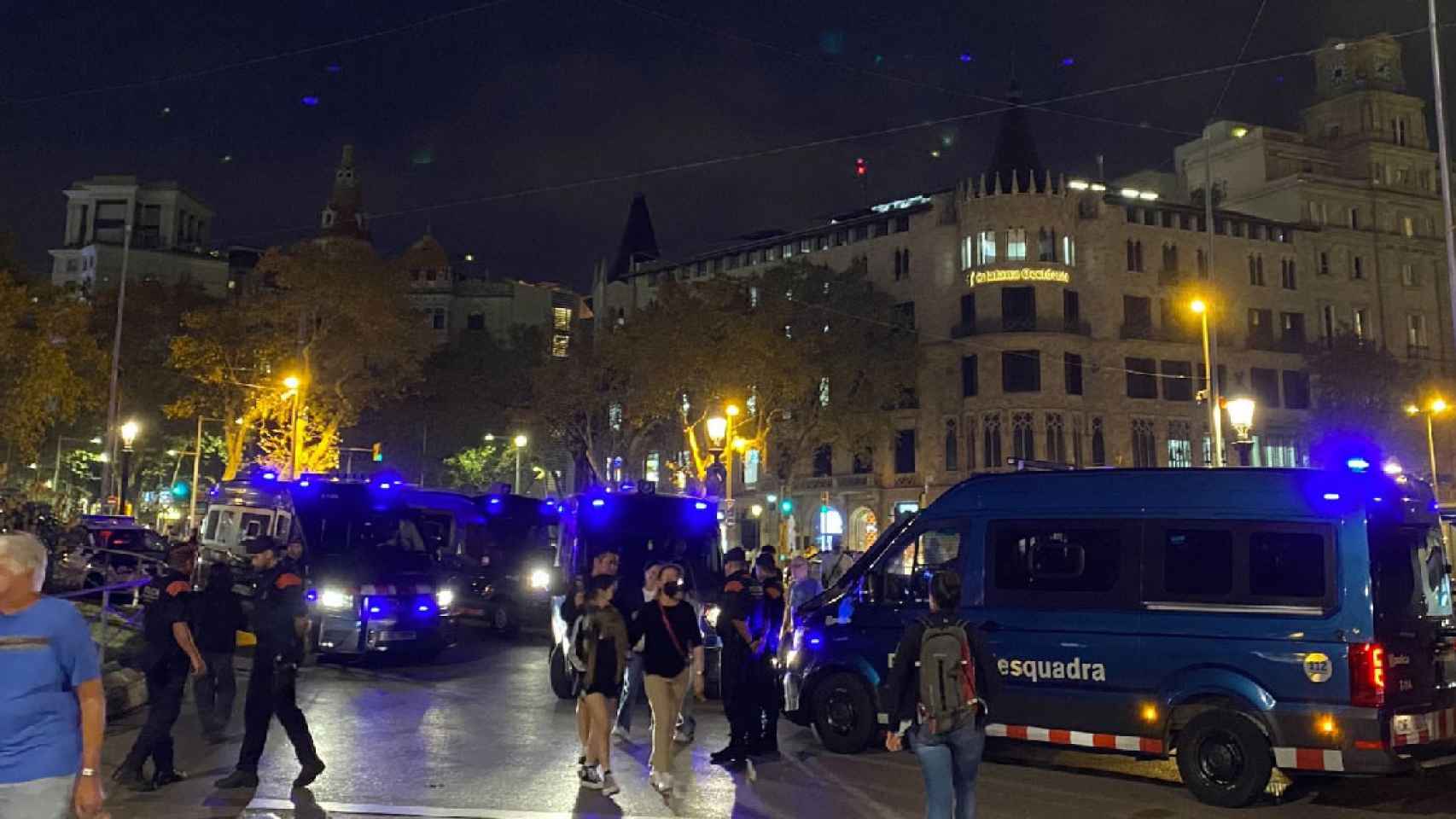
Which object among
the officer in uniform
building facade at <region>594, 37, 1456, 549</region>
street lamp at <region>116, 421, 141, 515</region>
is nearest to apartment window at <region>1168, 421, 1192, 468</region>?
building facade at <region>594, 37, 1456, 549</region>

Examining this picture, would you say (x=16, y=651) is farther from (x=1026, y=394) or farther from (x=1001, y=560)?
(x=1026, y=394)

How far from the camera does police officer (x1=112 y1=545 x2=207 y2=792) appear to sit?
8828 mm

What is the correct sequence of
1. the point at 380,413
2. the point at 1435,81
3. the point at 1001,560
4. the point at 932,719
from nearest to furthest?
the point at 932,719 → the point at 1001,560 → the point at 1435,81 → the point at 380,413

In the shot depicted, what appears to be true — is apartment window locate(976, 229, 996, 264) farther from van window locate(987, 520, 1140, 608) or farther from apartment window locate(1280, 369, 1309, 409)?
van window locate(987, 520, 1140, 608)

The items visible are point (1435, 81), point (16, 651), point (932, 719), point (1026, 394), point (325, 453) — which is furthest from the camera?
point (1026, 394)

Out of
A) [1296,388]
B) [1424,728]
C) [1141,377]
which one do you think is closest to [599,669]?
[1424,728]

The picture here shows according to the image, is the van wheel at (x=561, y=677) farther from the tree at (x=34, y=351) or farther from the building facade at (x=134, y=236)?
the building facade at (x=134, y=236)

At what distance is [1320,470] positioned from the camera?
905 cm

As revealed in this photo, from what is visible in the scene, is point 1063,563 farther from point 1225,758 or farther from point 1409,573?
point 1409,573

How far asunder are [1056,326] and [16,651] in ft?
166

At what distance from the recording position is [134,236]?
92.4 meters

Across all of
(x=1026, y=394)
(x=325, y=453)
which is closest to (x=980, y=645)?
(x=325, y=453)

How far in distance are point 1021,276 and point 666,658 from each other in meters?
45.4

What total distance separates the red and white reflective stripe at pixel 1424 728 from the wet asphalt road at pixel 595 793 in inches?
22.5
